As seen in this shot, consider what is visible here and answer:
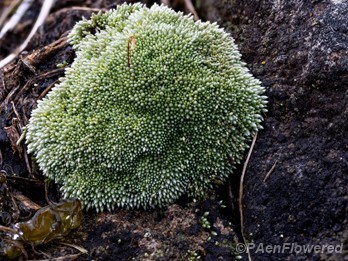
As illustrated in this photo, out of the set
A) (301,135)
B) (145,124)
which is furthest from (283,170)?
(145,124)

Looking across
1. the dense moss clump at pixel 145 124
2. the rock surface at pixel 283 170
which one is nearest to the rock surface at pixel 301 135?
the rock surface at pixel 283 170

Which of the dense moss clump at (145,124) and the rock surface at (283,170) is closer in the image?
the rock surface at (283,170)

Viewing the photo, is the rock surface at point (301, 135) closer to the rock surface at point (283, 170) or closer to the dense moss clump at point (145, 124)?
the rock surface at point (283, 170)

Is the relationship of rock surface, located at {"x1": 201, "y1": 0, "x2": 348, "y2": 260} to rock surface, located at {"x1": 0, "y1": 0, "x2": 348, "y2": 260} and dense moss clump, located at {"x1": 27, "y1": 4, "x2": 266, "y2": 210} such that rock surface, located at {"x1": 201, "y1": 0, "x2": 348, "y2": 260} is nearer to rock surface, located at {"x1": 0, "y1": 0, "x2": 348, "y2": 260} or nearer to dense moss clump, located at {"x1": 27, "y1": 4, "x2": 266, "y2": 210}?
rock surface, located at {"x1": 0, "y1": 0, "x2": 348, "y2": 260}

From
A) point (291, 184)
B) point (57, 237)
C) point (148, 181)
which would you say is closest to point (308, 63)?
point (291, 184)

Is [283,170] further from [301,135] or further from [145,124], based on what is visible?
[145,124]

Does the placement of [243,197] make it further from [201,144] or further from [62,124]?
[62,124]
